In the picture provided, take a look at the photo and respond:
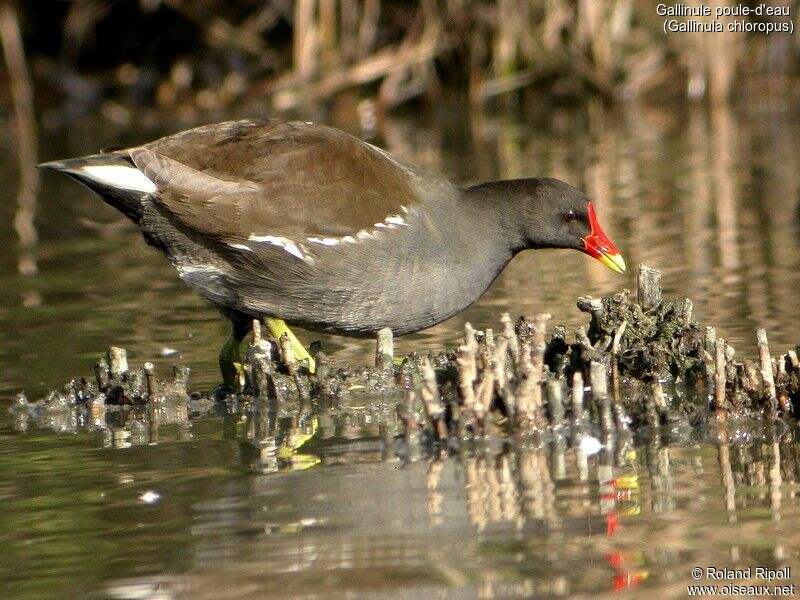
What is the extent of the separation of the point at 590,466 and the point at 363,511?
695 mm

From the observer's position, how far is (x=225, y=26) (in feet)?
51.6

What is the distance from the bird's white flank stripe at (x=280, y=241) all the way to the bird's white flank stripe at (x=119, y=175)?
1.45 feet

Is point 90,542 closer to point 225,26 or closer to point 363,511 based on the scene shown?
point 363,511

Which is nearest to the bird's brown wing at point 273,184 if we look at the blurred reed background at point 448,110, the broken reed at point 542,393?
the broken reed at point 542,393

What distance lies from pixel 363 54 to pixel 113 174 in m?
9.94

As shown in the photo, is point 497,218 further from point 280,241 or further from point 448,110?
point 448,110

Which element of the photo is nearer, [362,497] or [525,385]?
[362,497]

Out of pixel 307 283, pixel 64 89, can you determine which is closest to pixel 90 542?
pixel 307 283

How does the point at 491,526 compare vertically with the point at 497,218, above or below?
below

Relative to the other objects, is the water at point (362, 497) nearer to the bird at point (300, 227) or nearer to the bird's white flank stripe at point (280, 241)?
the bird at point (300, 227)

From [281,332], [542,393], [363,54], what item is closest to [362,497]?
[542,393]

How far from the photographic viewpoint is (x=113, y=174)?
5121mm

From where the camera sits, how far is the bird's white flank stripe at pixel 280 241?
5.02 meters

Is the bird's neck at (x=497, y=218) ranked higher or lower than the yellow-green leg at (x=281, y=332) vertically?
higher
